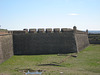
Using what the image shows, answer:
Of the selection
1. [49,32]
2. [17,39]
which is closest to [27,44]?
[17,39]

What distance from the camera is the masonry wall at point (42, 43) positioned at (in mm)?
22828

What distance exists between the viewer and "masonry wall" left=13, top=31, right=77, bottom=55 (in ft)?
74.9

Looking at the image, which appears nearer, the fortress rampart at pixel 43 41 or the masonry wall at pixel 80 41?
the fortress rampart at pixel 43 41

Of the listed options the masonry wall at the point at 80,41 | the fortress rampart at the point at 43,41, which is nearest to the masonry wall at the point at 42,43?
the fortress rampart at the point at 43,41

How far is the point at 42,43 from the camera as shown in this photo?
23062 mm

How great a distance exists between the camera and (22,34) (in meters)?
23.3

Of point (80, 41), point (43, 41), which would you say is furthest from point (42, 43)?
point (80, 41)

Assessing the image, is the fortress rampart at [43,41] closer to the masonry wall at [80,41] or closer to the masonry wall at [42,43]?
the masonry wall at [42,43]

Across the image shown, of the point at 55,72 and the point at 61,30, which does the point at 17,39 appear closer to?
the point at 61,30

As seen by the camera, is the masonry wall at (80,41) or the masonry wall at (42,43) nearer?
the masonry wall at (42,43)

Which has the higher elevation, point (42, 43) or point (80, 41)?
point (42, 43)

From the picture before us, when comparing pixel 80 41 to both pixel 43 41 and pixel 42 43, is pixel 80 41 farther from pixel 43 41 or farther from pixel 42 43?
pixel 42 43

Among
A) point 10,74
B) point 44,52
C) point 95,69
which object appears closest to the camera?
point 10,74

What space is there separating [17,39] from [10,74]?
1141cm
